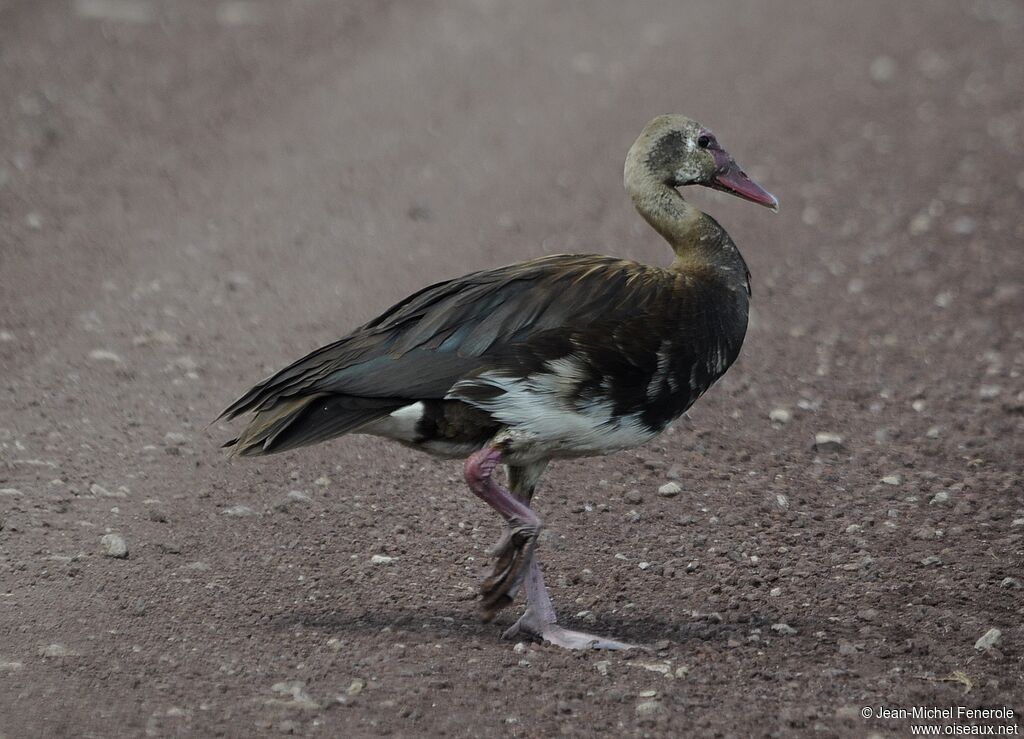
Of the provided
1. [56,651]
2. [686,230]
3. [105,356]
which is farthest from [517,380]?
[105,356]

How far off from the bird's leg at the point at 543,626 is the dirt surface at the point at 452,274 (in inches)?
3.0

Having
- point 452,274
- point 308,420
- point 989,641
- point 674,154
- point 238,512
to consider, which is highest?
point 674,154

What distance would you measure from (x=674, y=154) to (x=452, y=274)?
328cm

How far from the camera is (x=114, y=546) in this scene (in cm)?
585

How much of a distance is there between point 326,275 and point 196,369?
5.23 ft

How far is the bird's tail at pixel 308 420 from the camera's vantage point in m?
5.11

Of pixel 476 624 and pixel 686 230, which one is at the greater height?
pixel 686 230

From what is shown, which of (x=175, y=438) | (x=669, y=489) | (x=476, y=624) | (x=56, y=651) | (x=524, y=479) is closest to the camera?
(x=56, y=651)

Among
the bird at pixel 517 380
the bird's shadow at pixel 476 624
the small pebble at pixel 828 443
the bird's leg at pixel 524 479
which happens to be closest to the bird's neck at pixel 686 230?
the bird at pixel 517 380

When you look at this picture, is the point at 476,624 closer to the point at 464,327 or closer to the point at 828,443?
the point at 464,327

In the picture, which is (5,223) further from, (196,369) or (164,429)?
(164,429)

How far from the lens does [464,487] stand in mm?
6676

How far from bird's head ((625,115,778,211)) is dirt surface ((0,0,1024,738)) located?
4.60 feet

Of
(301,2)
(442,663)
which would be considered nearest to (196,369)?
(442,663)
